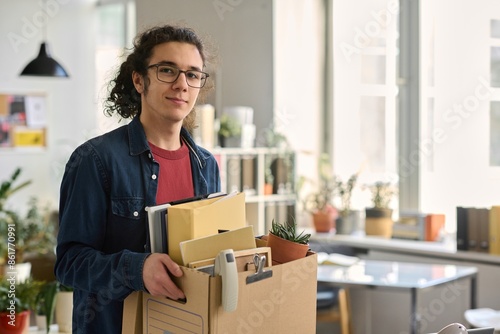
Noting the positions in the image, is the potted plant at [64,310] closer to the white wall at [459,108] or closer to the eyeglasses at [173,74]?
the eyeglasses at [173,74]

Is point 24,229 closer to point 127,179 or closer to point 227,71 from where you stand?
point 227,71

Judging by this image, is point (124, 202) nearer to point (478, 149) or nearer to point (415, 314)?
point (415, 314)

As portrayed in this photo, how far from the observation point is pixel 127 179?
1.95m

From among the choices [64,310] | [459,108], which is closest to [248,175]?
[459,108]


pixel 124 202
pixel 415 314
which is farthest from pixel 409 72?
pixel 124 202

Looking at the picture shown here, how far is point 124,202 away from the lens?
1.93 m

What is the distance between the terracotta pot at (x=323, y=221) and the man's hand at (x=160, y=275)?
174 inches

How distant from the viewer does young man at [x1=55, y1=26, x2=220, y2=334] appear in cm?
186

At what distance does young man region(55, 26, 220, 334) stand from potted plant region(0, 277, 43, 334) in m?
0.78

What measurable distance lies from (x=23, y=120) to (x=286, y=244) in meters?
5.76

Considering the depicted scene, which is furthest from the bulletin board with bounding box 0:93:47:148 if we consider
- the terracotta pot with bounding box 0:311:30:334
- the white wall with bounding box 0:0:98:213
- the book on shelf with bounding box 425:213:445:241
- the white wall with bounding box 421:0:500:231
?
the terracotta pot with bounding box 0:311:30:334

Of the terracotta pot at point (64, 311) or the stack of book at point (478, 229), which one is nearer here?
the terracotta pot at point (64, 311)

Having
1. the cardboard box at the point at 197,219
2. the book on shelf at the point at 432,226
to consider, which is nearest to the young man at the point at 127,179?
the cardboard box at the point at 197,219

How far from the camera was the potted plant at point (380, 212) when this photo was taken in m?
5.80
